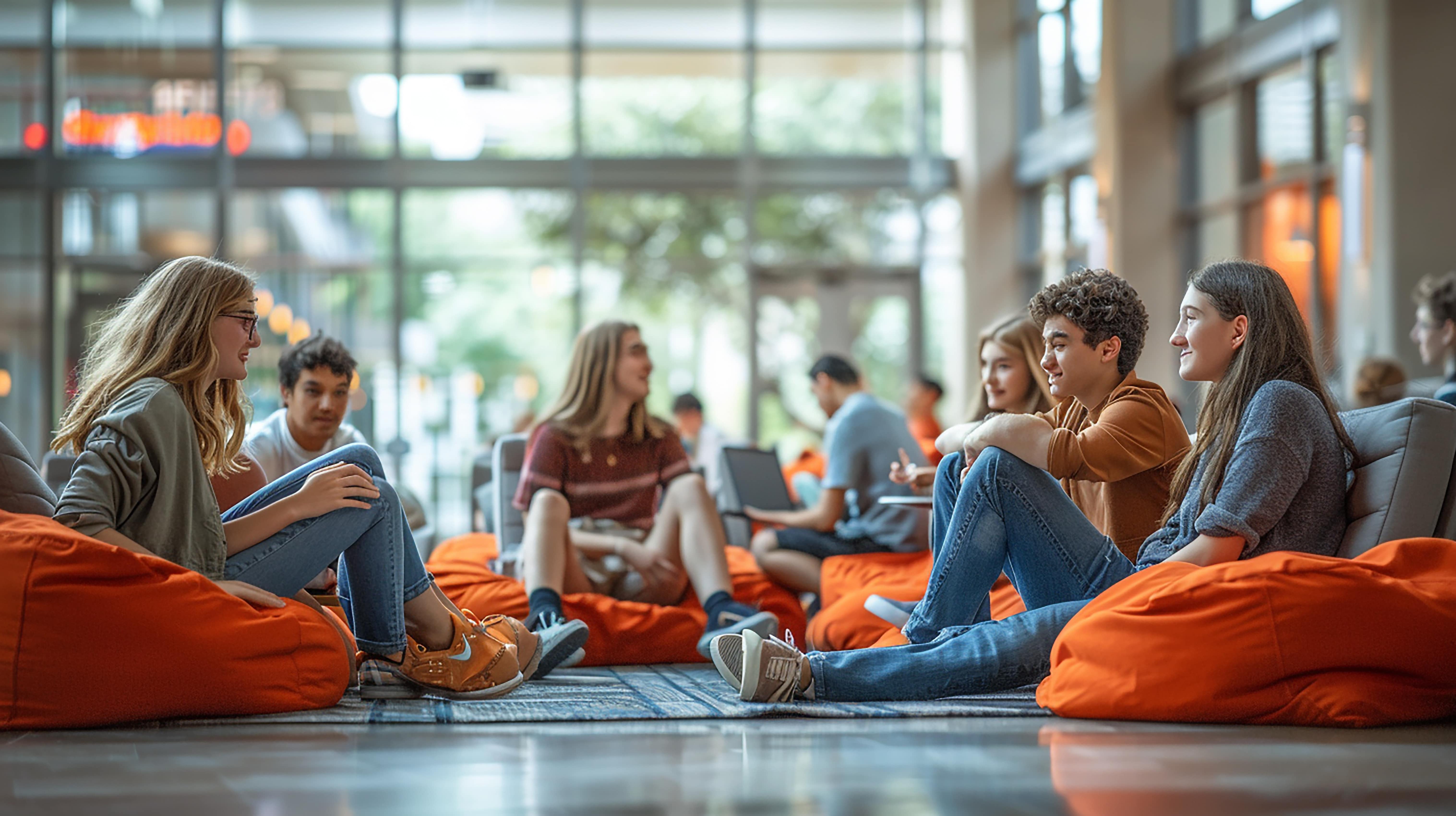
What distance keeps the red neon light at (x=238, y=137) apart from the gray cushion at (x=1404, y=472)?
1011cm

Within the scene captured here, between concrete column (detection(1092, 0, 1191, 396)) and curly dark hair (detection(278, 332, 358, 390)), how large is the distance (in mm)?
6359

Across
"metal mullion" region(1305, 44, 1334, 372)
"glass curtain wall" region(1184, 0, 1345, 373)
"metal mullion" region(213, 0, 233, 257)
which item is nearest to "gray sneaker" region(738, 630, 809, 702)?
"glass curtain wall" region(1184, 0, 1345, 373)

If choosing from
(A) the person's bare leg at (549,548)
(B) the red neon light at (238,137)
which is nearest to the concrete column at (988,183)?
(B) the red neon light at (238,137)

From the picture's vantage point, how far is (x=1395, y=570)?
2.77 meters

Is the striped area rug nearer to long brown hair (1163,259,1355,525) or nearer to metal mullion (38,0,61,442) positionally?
long brown hair (1163,259,1355,525)

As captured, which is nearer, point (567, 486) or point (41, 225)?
point (567, 486)

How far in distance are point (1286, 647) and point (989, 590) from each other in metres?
0.67

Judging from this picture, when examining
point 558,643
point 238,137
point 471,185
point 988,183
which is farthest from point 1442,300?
point 238,137

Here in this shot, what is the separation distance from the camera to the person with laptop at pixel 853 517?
4766mm

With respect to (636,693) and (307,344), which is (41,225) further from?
(636,693)

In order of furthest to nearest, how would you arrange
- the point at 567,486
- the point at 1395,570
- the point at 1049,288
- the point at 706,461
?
the point at 706,461
the point at 567,486
the point at 1049,288
the point at 1395,570

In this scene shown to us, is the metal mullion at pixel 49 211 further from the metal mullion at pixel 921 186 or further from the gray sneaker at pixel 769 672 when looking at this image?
the gray sneaker at pixel 769 672

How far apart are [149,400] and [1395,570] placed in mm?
2536

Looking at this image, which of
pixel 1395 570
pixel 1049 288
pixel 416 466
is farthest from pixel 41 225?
pixel 1395 570
